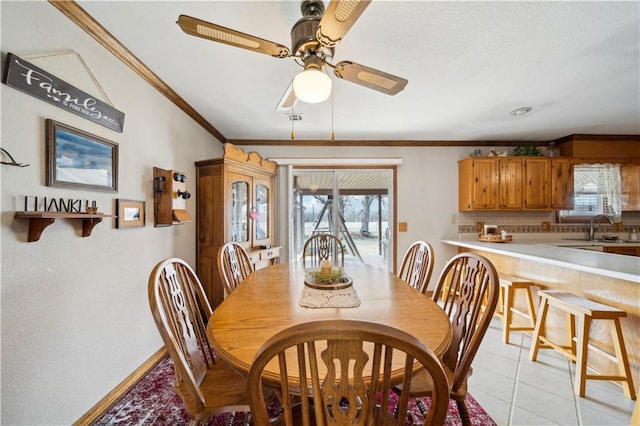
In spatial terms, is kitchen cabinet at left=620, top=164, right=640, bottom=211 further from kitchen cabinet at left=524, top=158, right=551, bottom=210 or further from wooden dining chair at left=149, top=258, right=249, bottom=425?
wooden dining chair at left=149, top=258, right=249, bottom=425

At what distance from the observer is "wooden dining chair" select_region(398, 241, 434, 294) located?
5.88 ft

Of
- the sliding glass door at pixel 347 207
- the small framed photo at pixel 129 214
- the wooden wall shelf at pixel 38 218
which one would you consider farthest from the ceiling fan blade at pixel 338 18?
the sliding glass door at pixel 347 207

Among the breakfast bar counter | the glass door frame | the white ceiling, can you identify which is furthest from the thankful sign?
the breakfast bar counter

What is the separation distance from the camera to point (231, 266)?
1915mm

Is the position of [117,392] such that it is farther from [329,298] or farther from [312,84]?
[312,84]

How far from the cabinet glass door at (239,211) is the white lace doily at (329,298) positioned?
5.89 ft

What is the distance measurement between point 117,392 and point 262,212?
7.58ft

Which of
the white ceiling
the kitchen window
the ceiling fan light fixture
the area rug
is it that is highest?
the white ceiling

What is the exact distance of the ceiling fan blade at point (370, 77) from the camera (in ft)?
4.46

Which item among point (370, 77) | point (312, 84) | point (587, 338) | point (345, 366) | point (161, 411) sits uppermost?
point (370, 77)

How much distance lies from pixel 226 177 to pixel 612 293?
A: 11.5 feet

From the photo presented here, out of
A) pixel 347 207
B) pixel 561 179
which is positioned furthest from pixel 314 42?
pixel 561 179

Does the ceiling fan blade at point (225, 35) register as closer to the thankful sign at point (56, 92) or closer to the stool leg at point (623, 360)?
the thankful sign at point (56, 92)

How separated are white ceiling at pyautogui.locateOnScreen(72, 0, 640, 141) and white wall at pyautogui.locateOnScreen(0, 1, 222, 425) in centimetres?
32
